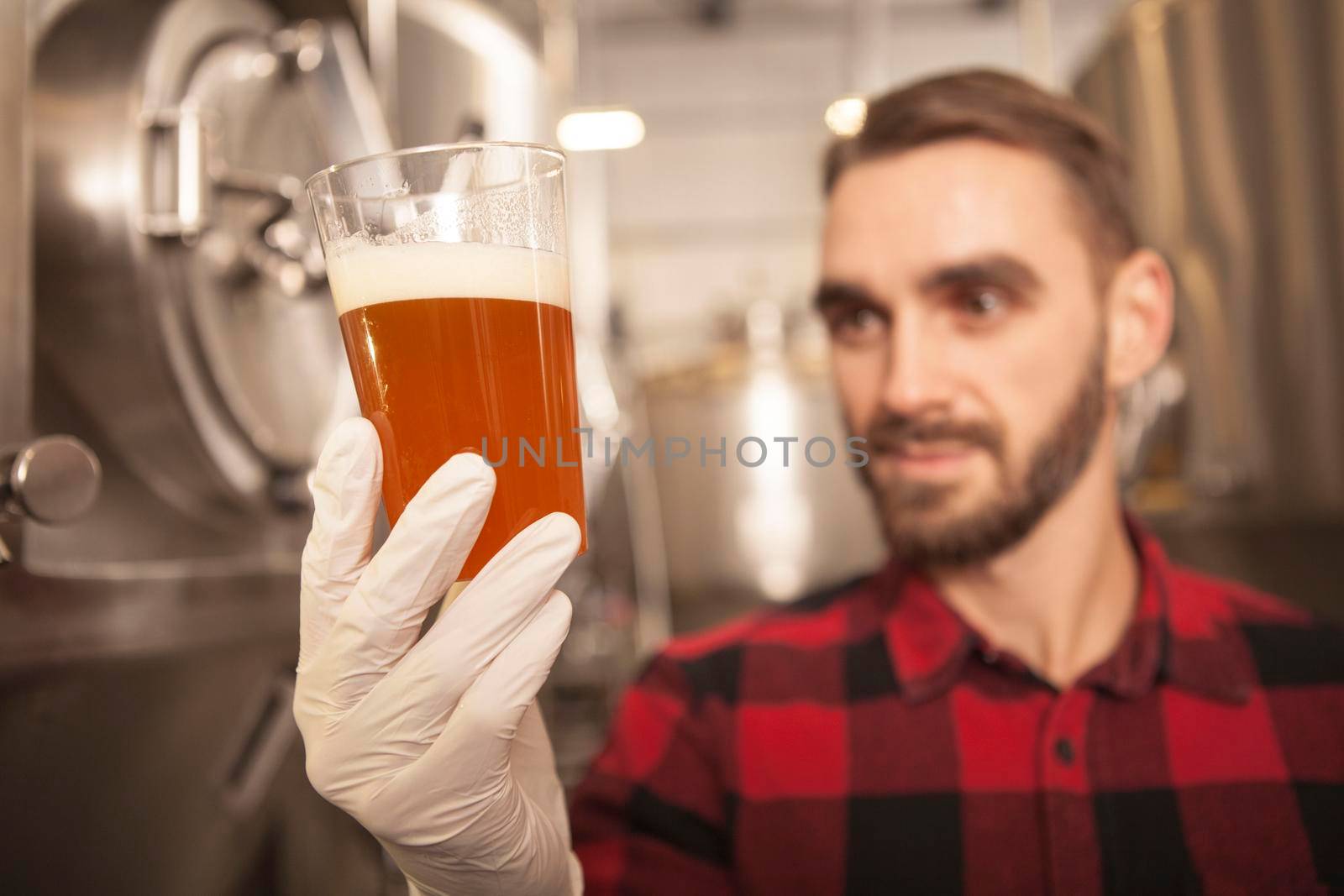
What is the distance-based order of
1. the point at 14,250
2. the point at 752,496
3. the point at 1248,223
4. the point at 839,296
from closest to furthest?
the point at 14,250, the point at 839,296, the point at 1248,223, the point at 752,496

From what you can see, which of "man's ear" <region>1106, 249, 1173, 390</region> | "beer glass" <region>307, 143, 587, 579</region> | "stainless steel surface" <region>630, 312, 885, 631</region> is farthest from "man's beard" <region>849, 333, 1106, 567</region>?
"stainless steel surface" <region>630, 312, 885, 631</region>

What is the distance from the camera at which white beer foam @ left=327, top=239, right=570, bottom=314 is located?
0.54 meters

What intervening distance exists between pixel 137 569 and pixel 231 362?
24 cm

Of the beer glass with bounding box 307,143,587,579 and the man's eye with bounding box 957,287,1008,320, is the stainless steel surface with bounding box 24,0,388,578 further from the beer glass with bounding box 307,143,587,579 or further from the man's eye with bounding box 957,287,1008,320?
the man's eye with bounding box 957,287,1008,320

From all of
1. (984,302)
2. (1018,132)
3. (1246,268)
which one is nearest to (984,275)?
(984,302)

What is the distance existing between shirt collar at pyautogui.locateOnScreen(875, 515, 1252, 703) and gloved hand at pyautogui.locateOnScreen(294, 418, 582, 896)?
A: 2.03 ft

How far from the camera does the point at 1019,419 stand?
111 cm

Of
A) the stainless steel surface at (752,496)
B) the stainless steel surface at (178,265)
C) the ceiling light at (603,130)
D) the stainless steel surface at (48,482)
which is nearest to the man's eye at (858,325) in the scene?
the stainless steel surface at (178,265)

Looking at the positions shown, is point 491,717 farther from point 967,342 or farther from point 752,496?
point 752,496

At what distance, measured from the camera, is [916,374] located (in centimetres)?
107

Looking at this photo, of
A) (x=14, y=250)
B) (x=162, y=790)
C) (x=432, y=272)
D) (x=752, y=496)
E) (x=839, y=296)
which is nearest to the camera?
(x=432, y=272)

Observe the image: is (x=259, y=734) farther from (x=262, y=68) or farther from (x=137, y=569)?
(x=262, y=68)

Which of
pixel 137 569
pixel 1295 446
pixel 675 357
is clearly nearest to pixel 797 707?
pixel 137 569

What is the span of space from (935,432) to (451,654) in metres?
0.66
